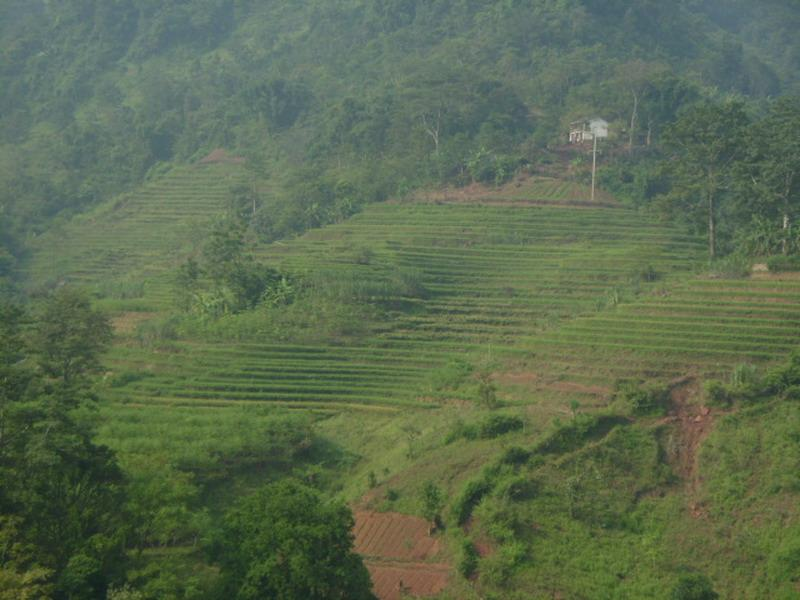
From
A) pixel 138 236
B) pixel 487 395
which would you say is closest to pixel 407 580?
pixel 487 395

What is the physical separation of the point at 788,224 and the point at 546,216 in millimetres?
10770

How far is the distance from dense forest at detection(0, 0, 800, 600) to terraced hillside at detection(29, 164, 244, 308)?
0.90 meters

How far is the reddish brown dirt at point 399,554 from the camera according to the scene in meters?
23.9

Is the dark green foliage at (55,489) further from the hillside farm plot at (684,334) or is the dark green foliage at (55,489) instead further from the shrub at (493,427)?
the hillside farm plot at (684,334)

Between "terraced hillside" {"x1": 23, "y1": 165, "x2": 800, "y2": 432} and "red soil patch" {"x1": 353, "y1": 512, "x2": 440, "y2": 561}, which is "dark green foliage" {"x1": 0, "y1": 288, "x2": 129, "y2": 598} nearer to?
"red soil patch" {"x1": 353, "y1": 512, "x2": 440, "y2": 561}

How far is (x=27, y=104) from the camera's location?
244ft

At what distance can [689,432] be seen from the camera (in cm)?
2769

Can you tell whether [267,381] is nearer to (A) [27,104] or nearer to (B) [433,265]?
(B) [433,265]

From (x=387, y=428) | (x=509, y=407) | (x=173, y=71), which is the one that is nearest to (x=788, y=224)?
(x=509, y=407)

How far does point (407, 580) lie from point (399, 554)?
1095 mm

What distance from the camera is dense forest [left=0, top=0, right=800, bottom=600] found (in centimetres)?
2270

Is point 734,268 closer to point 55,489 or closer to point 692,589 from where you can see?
point 692,589

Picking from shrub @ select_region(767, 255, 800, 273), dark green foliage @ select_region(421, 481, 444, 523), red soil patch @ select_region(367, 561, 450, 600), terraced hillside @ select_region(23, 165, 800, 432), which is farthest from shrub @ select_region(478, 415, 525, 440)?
shrub @ select_region(767, 255, 800, 273)

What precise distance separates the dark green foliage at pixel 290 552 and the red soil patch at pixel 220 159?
41786 mm
